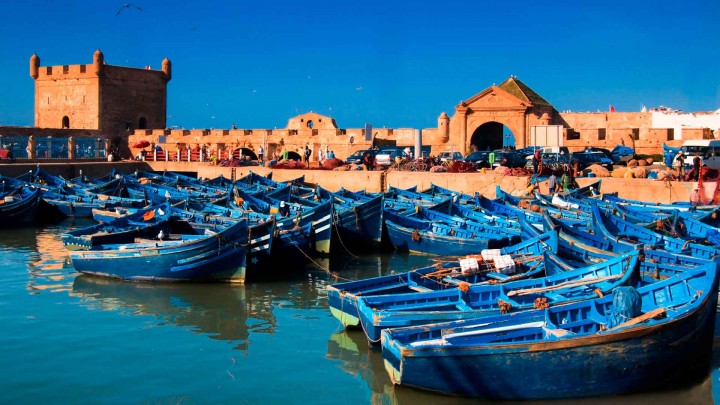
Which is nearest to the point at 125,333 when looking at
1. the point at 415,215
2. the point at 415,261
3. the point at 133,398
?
the point at 133,398

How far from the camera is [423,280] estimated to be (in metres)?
11.2

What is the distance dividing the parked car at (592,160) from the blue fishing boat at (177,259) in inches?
692

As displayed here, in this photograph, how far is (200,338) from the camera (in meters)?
11.0

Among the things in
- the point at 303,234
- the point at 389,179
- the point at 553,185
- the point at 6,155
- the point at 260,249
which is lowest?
the point at 260,249

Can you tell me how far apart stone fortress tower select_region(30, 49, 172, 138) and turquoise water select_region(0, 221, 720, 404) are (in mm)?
30814

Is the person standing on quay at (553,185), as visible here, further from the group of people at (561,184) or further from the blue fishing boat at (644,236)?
the blue fishing boat at (644,236)

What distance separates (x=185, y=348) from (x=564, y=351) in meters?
5.21

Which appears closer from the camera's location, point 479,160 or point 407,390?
point 407,390

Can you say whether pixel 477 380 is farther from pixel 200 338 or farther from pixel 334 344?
pixel 200 338

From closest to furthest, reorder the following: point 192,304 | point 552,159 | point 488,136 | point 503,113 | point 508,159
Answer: point 192,304
point 552,159
point 508,159
point 503,113
point 488,136

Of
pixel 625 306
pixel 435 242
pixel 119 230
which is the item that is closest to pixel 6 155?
pixel 119 230

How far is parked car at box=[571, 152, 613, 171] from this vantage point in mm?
28109

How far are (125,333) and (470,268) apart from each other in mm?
5213

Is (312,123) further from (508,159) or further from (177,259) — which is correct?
(177,259)
